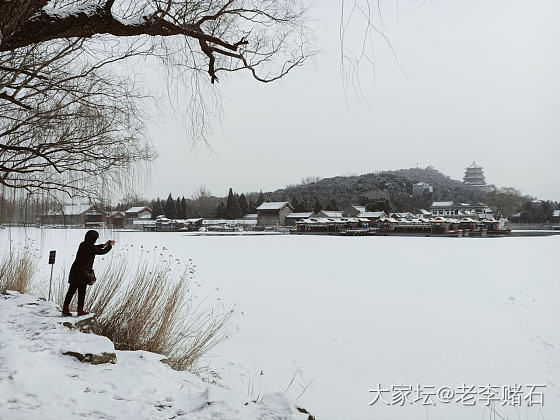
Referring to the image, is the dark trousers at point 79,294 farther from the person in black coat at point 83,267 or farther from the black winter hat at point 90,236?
the black winter hat at point 90,236

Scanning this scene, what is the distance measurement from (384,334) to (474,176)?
5713 inches

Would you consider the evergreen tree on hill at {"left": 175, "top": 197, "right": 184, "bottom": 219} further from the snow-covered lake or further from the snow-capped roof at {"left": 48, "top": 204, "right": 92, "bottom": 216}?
the snow-capped roof at {"left": 48, "top": 204, "right": 92, "bottom": 216}

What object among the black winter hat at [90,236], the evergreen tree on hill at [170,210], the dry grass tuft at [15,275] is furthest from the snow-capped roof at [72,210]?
the evergreen tree on hill at [170,210]

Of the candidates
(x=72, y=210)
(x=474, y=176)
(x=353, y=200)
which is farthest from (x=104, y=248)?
(x=474, y=176)

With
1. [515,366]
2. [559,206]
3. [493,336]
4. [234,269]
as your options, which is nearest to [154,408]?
[515,366]

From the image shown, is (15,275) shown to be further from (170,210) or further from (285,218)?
(170,210)

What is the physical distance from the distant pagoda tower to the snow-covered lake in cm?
13369

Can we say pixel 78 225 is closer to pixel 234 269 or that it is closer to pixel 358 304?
pixel 358 304

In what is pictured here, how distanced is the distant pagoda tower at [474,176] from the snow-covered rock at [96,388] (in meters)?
145

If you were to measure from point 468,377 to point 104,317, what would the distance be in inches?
194

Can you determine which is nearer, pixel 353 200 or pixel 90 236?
pixel 90 236

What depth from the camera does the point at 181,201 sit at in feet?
235

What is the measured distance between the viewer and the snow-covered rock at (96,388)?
2416mm

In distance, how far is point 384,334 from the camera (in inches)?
291
